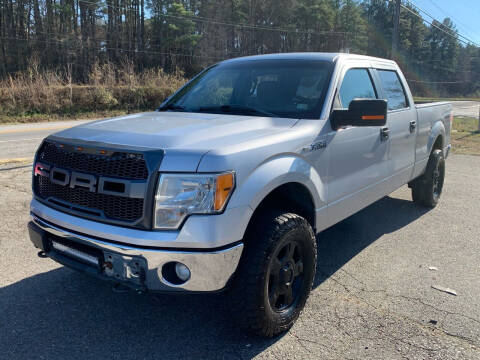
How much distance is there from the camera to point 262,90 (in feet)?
12.1

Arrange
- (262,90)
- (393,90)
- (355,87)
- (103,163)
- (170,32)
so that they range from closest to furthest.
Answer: (103,163)
(262,90)
(355,87)
(393,90)
(170,32)

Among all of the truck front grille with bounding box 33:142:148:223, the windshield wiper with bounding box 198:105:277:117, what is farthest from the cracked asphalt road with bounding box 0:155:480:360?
the windshield wiper with bounding box 198:105:277:117

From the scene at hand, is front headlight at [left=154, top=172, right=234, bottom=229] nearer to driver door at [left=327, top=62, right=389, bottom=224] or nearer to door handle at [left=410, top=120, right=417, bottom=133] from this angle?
driver door at [left=327, top=62, right=389, bottom=224]

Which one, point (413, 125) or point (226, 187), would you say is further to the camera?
point (413, 125)

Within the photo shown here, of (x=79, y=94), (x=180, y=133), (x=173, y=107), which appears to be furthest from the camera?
(x=79, y=94)

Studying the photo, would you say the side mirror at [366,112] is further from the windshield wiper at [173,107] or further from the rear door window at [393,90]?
the windshield wiper at [173,107]

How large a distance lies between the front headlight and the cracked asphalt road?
3.05 ft

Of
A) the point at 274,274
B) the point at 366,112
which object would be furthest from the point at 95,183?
the point at 366,112

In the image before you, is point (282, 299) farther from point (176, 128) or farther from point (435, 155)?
point (435, 155)

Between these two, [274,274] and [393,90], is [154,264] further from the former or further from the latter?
[393,90]

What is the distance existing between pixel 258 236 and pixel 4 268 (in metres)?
2.48

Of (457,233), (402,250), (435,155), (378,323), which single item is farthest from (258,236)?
(435,155)

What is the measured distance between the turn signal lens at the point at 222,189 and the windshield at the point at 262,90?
1.19m

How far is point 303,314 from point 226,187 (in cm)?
134
